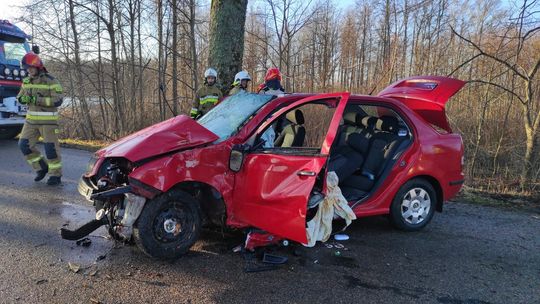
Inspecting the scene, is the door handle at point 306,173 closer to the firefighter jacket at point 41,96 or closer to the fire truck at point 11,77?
the firefighter jacket at point 41,96

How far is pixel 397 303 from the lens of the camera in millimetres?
2928

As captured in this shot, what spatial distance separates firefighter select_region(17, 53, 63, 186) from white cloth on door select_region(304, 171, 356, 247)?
499 centimetres

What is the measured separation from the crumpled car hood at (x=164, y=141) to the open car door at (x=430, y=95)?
2574 millimetres

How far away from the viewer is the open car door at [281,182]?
10.7 feet

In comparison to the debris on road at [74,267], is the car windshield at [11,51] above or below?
above

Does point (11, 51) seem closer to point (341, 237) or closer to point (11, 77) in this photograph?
point (11, 77)

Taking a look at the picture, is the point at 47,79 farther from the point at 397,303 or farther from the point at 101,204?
the point at 397,303

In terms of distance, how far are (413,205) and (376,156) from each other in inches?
28.4

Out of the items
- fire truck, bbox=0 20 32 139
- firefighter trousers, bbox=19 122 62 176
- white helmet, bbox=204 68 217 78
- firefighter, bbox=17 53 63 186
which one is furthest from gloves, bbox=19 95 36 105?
fire truck, bbox=0 20 32 139

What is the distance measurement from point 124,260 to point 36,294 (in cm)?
77

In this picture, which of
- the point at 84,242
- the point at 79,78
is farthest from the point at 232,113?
the point at 79,78

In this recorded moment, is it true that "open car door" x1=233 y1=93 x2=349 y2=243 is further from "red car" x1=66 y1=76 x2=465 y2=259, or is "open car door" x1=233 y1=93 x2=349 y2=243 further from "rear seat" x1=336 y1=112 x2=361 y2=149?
"rear seat" x1=336 y1=112 x2=361 y2=149

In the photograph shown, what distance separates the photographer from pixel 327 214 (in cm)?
350

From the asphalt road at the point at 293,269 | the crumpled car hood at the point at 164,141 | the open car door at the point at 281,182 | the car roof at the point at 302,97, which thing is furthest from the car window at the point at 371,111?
the crumpled car hood at the point at 164,141
